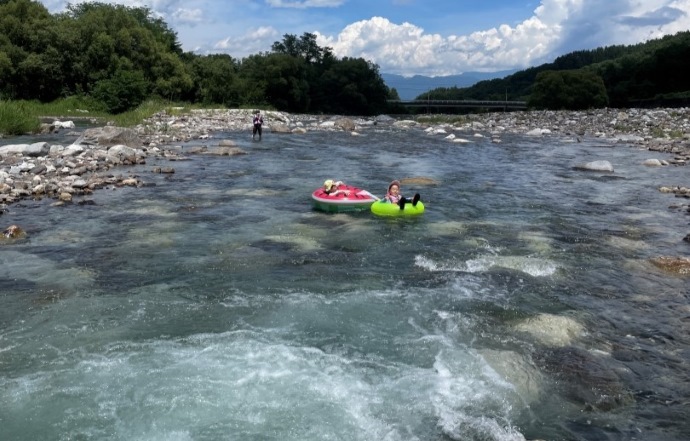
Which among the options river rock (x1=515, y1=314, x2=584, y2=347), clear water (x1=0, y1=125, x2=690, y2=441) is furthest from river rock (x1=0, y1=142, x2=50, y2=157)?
river rock (x1=515, y1=314, x2=584, y2=347)

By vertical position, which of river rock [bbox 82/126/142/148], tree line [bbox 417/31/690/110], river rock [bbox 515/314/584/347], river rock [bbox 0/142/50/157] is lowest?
river rock [bbox 515/314/584/347]

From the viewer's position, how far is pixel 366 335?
7246 millimetres

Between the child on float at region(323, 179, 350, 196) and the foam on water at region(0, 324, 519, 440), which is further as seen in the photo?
the child on float at region(323, 179, 350, 196)

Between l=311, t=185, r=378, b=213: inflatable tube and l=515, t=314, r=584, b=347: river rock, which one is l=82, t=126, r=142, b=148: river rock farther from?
l=515, t=314, r=584, b=347: river rock

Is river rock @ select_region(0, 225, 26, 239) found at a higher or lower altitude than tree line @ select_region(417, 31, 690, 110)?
lower

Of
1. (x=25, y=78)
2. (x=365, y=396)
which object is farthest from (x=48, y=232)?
(x=25, y=78)

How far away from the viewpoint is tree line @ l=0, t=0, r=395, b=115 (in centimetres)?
4738

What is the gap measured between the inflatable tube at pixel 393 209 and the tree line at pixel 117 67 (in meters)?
34.9

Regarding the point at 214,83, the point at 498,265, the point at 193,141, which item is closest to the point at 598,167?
the point at 498,265

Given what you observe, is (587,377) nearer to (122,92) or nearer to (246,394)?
(246,394)

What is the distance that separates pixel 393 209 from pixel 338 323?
6267mm

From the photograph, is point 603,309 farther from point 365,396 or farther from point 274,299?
point 274,299

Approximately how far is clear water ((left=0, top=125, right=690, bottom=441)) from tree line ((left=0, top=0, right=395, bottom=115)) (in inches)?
1399

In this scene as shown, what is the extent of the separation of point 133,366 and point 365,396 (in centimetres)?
267
